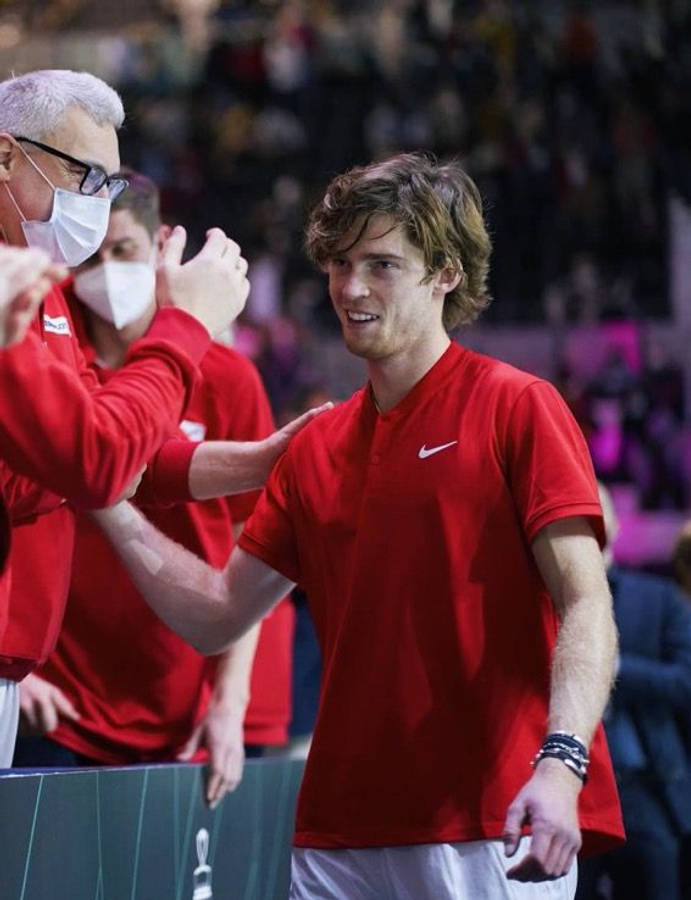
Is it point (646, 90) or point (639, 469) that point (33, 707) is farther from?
point (646, 90)

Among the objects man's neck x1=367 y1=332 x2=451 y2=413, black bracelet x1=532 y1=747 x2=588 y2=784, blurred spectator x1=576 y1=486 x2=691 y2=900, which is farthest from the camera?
blurred spectator x1=576 y1=486 x2=691 y2=900

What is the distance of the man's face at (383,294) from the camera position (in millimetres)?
3104

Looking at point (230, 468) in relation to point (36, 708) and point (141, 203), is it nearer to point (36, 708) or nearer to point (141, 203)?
point (36, 708)

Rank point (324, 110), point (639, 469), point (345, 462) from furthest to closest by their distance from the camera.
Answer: point (324, 110) < point (639, 469) < point (345, 462)

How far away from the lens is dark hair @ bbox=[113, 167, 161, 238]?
424 centimetres

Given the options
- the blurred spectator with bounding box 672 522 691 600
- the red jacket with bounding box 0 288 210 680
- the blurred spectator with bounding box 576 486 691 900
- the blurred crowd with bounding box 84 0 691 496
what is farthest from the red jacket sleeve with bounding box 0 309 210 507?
the blurred crowd with bounding box 84 0 691 496

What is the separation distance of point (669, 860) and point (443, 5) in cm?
1218

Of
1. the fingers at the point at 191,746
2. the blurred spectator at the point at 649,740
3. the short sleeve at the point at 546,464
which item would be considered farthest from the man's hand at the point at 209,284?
the blurred spectator at the point at 649,740

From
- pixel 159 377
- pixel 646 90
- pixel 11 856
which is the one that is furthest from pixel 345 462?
pixel 646 90

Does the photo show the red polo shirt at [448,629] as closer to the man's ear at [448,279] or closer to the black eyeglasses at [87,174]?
the man's ear at [448,279]

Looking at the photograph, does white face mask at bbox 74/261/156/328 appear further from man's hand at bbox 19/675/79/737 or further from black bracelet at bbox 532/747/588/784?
black bracelet at bbox 532/747/588/784

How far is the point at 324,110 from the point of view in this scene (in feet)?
53.7

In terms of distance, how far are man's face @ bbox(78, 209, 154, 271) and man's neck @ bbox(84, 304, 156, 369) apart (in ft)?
0.49

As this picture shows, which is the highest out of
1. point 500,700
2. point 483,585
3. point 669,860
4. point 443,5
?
point 443,5
